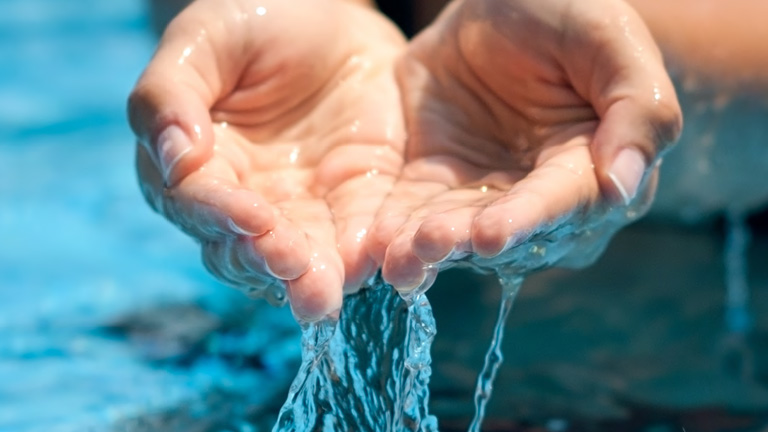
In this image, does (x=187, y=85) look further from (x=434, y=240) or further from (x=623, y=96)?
(x=623, y=96)

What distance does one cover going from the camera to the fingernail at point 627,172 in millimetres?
1210

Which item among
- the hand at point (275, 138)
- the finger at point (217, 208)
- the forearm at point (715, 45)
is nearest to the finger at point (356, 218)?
the hand at point (275, 138)

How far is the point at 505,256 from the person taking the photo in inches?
47.6

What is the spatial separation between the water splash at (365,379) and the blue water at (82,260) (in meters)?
0.39

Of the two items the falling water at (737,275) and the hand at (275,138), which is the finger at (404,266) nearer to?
the hand at (275,138)

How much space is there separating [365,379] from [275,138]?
411 millimetres

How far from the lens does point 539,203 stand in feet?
3.63

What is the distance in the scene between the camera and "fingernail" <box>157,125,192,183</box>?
47.9 inches

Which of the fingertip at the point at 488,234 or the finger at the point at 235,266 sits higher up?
the finger at the point at 235,266

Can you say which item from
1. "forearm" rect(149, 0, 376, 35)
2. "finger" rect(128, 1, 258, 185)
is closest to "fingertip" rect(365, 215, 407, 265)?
"finger" rect(128, 1, 258, 185)

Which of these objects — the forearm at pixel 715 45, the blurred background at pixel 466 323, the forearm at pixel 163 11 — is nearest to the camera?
the blurred background at pixel 466 323

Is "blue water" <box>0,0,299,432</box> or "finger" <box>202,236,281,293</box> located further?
"blue water" <box>0,0,299,432</box>

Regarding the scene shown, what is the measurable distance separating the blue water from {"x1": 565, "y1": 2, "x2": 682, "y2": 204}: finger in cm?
89

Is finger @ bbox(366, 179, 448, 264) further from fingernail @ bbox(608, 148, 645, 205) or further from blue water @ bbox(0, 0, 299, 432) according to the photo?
blue water @ bbox(0, 0, 299, 432)
